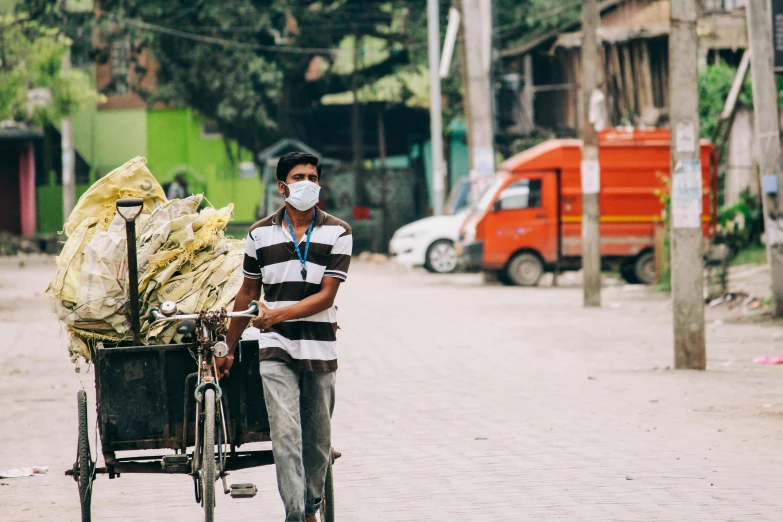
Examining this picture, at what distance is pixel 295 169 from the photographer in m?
5.82

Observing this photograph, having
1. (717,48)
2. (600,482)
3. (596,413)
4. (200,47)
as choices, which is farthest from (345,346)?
(200,47)

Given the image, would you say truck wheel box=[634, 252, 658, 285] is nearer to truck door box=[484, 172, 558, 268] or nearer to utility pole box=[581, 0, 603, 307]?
truck door box=[484, 172, 558, 268]

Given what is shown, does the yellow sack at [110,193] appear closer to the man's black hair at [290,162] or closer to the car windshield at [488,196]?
the man's black hair at [290,162]

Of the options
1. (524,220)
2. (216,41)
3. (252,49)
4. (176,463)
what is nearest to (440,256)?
(524,220)

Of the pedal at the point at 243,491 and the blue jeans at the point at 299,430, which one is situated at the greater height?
the blue jeans at the point at 299,430

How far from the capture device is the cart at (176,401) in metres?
5.84

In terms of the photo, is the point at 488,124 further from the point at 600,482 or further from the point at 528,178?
the point at 600,482

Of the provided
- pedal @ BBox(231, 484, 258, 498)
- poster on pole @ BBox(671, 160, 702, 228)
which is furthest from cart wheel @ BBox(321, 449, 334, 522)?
poster on pole @ BBox(671, 160, 702, 228)

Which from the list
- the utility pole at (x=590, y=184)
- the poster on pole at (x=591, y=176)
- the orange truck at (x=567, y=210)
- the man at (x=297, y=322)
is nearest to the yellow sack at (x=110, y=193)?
the man at (x=297, y=322)

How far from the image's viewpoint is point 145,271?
638 centimetres

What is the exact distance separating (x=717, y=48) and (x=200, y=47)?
682 inches

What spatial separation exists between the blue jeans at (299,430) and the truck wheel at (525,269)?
1960 centimetres

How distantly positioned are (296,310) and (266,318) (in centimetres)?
13

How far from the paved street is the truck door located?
717 cm
